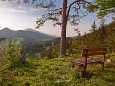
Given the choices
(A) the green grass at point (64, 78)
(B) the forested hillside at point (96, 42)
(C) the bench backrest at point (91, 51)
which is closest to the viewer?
(A) the green grass at point (64, 78)

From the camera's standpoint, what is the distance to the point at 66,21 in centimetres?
2411

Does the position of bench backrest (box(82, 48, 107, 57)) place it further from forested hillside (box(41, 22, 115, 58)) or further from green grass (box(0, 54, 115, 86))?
forested hillside (box(41, 22, 115, 58))

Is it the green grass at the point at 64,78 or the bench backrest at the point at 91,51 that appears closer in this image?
the green grass at the point at 64,78

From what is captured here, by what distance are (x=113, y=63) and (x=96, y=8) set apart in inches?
177

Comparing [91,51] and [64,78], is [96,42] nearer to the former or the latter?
[91,51]

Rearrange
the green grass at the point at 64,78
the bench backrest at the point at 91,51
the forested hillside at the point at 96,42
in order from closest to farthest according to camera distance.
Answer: the green grass at the point at 64,78 → the bench backrest at the point at 91,51 → the forested hillside at the point at 96,42

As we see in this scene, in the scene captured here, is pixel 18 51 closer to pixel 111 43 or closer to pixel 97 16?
pixel 97 16

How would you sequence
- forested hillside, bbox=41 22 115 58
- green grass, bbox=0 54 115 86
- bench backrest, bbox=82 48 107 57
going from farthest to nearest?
forested hillside, bbox=41 22 115 58 < bench backrest, bbox=82 48 107 57 < green grass, bbox=0 54 115 86

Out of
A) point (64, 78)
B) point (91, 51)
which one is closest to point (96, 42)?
point (91, 51)

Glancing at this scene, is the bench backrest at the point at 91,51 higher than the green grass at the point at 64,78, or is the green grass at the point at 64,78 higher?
the bench backrest at the point at 91,51

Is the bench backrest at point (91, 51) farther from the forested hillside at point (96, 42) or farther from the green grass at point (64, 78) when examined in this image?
the forested hillside at point (96, 42)

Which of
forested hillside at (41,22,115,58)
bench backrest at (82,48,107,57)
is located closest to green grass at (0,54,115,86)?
bench backrest at (82,48,107,57)

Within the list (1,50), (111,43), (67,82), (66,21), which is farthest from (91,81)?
(111,43)

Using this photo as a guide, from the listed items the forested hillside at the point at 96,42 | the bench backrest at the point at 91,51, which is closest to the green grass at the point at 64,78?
the bench backrest at the point at 91,51
